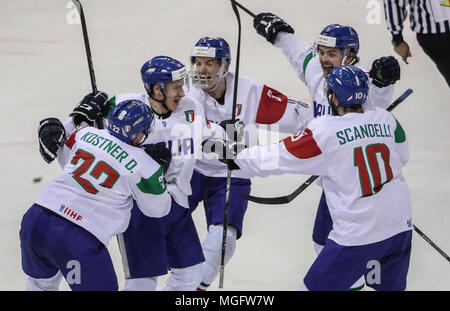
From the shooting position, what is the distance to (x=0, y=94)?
6.88 metres

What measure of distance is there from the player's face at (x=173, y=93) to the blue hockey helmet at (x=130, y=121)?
386 millimetres

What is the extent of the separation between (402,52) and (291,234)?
121cm

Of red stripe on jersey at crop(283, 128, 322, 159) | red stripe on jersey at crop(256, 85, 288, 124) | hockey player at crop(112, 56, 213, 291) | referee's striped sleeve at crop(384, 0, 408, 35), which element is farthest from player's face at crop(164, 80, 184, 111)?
referee's striped sleeve at crop(384, 0, 408, 35)

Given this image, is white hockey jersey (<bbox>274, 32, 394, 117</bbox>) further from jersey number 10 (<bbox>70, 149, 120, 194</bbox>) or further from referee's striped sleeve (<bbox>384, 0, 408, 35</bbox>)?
jersey number 10 (<bbox>70, 149, 120, 194</bbox>)

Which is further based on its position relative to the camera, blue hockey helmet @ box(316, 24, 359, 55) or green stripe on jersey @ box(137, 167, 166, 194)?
blue hockey helmet @ box(316, 24, 359, 55)

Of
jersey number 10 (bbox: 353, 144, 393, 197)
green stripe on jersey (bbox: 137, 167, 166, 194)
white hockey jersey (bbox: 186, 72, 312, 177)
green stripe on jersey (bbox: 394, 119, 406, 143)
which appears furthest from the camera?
white hockey jersey (bbox: 186, 72, 312, 177)

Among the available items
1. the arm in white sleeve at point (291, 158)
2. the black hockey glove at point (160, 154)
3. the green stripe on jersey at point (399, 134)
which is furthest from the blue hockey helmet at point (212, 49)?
the green stripe on jersey at point (399, 134)

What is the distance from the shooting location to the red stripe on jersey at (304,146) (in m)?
3.57

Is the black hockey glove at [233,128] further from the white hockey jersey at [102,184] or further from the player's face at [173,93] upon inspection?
the white hockey jersey at [102,184]

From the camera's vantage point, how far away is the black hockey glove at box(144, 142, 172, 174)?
3.93 metres

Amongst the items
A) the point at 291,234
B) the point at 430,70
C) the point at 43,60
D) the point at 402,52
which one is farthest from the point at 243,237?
the point at 43,60

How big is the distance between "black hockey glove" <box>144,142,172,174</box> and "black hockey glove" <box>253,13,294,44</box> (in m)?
1.17

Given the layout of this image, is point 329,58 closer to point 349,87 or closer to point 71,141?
point 349,87

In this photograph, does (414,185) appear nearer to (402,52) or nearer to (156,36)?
(402,52)
